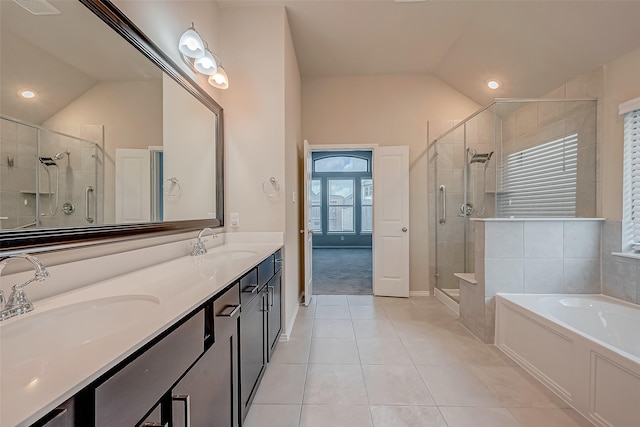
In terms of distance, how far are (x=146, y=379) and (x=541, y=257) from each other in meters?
2.85

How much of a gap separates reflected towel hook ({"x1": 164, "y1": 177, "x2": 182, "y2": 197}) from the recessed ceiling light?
0.82 m

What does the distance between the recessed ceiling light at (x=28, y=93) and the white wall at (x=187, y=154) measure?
755 millimetres

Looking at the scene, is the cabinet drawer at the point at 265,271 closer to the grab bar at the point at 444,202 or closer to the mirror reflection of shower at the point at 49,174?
the mirror reflection of shower at the point at 49,174

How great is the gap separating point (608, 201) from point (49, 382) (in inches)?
134

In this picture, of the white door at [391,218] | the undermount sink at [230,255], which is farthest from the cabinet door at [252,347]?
the white door at [391,218]

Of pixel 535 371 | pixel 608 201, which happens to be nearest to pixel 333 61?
pixel 608 201

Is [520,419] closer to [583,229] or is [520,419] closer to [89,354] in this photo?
[583,229]

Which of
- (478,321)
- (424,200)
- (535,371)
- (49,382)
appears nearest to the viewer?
(49,382)

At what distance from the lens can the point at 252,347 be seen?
1590 mm

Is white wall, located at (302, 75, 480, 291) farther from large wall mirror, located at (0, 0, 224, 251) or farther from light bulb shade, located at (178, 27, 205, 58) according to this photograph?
large wall mirror, located at (0, 0, 224, 251)

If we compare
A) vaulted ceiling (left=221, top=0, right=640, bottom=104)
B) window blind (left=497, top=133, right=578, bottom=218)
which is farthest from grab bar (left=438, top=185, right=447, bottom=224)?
vaulted ceiling (left=221, top=0, right=640, bottom=104)

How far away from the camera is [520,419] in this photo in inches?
60.6

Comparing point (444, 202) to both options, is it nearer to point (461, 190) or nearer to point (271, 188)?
point (461, 190)

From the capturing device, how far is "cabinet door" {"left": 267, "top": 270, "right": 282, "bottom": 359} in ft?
6.64
